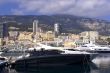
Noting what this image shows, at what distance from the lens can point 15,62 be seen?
6388 cm

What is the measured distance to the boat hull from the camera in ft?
213

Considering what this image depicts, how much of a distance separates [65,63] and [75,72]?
15.8ft

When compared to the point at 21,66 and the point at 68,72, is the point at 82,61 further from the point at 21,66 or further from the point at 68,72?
the point at 21,66

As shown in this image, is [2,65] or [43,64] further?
[43,64]

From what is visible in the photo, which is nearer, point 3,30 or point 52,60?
point 52,60

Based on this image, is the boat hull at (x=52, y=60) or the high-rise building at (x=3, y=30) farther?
the high-rise building at (x=3, y=30)

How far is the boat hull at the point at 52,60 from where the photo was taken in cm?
6506

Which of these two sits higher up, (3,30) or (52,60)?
(3,30)

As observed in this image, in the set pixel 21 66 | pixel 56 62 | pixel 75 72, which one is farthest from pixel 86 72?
pixel 21 66

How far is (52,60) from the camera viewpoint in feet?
218

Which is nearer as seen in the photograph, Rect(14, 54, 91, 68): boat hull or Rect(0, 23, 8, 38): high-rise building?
Rect(14, 54, 91, 68): boat hull

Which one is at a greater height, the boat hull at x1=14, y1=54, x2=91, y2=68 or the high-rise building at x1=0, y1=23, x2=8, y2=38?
the high-rise building at x1=0, y1=23, x2=8, y2=38

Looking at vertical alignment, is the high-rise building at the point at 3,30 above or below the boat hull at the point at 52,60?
above

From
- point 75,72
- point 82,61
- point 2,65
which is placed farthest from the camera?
point 82,61
